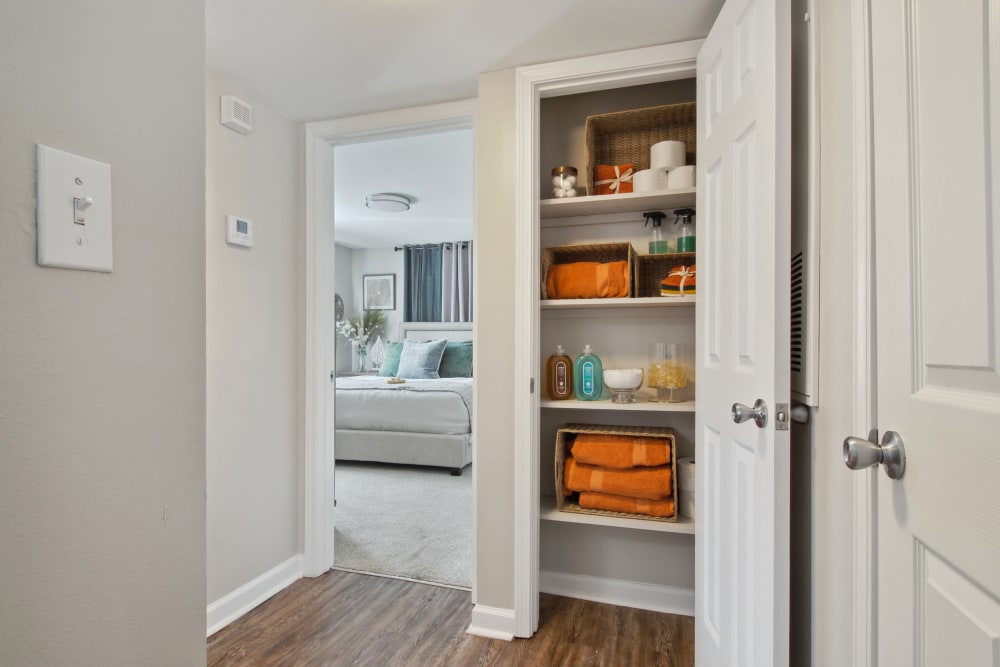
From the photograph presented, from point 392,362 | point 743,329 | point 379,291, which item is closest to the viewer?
point 743,329

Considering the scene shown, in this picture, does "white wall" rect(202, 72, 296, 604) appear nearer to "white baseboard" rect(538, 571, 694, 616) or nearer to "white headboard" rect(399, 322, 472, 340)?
"white baseboard" rect(538, 571, 694, 616)

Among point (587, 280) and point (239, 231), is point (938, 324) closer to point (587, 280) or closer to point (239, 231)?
point (587, 280)

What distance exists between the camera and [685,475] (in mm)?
2053

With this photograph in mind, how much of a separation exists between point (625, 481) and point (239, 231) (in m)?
1.89

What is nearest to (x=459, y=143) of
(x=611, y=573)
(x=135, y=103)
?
(x=611, y=573)

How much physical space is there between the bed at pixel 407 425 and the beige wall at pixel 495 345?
2.18 m

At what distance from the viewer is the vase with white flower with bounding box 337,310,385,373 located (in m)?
7.00

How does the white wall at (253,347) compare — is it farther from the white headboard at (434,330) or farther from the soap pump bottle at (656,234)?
the white headboard at (434,330)

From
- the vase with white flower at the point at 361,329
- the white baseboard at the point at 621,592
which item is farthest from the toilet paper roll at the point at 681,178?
the vase with white flower at the point at 361,329

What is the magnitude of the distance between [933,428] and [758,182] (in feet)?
2.37

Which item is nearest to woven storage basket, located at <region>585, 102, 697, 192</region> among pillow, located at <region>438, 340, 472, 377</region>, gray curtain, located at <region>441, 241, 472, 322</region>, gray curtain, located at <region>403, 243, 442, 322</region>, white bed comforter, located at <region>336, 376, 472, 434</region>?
white bed comforter, located at <region>336, 376, 472, 434</region>

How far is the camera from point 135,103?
59cm

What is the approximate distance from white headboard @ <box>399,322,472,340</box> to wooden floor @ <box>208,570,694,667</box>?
14.9ft

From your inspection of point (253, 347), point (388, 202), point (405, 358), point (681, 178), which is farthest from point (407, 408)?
point (681, 178)
